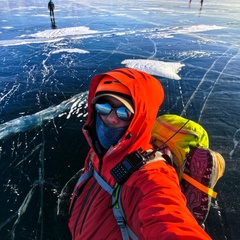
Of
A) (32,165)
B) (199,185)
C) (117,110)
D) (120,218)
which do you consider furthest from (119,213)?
(32,165)

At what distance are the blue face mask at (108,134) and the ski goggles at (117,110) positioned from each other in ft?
0.32

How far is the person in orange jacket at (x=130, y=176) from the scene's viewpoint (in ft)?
3.85

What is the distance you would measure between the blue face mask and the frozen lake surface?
1.64 m

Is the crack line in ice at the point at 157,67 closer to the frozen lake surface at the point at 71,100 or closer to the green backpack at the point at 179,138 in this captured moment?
the frozen lake surface at the point at 71,100

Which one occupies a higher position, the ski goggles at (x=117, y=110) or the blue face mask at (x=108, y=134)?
the ski goggles at (x=117, y=110)

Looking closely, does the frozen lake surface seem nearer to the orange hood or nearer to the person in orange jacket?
the person in orange jacket

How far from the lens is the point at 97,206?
149 centimetres

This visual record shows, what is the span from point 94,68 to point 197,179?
6.25 m

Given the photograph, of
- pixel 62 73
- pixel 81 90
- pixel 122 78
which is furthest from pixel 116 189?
A: pixel 62 73

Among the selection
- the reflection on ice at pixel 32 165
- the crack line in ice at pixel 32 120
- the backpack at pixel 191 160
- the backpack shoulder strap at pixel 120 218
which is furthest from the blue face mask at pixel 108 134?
the crack line in ice at pixel 32 120

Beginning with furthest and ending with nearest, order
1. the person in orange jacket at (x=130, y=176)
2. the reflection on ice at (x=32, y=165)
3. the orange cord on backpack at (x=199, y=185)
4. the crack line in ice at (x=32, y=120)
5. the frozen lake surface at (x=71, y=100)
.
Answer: the crack line in ice at (x=32, y=120) → the frozen lake surface at (x=71, y=100) → the reflection on ice at (x=32, y=165) → the orange cord on backpack at (x=199, y=185) → the person in orange jacket at (x=130, y=176)

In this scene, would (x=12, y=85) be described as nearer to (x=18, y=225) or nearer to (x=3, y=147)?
(x=3, y=147)

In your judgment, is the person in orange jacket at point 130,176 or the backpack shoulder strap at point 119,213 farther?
the backpack shoulder strap at point 119,213

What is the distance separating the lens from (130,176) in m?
1.36
